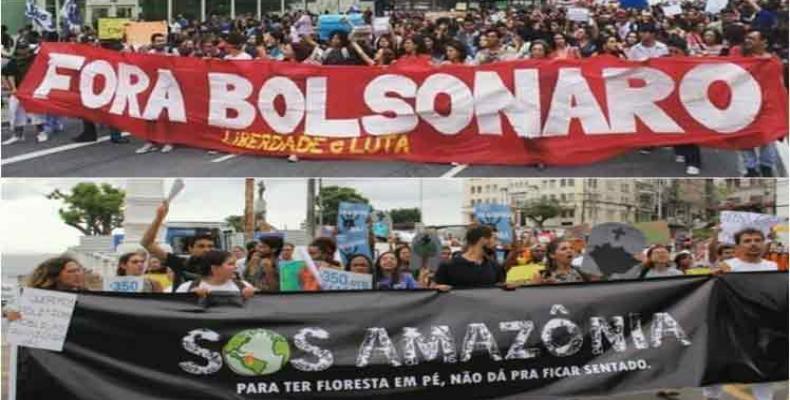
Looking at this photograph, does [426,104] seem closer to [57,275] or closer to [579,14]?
[57,275]

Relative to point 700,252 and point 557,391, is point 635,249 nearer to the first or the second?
point 557,391

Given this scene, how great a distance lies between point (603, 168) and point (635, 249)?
1.09m

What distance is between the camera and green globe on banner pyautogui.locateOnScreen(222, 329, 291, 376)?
552 cm

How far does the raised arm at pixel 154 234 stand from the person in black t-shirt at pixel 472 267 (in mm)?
1999

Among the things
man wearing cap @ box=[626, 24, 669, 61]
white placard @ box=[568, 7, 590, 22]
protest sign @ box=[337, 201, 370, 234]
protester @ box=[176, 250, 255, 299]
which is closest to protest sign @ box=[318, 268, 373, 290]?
protester @ box=[176, 250, 255, 299]

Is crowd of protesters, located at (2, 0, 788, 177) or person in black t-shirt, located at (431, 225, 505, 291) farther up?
crowd of protesters, located at (2, 0, 788, 177)

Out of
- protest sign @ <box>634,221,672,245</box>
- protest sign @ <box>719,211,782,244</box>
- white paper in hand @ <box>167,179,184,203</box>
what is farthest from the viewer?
protest sign @ <box>634,221,672,245</box>

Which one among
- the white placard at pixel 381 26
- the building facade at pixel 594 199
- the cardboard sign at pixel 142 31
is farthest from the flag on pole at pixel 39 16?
the building facade at pixel 594 199

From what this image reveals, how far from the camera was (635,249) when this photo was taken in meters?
8.38

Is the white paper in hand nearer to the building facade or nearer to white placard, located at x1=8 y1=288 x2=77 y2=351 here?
white placard, located at x1=8 y1=288 x2=77 y2=351

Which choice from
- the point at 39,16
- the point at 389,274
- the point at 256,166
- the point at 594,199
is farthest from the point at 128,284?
the point at 594,199

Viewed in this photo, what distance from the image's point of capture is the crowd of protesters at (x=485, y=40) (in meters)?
10.5

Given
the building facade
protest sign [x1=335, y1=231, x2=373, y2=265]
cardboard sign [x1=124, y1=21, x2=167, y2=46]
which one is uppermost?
cardboard sign [x1=124, y1=21, x2=167, y2=46]

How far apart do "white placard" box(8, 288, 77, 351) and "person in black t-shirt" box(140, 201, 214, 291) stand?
115cm
